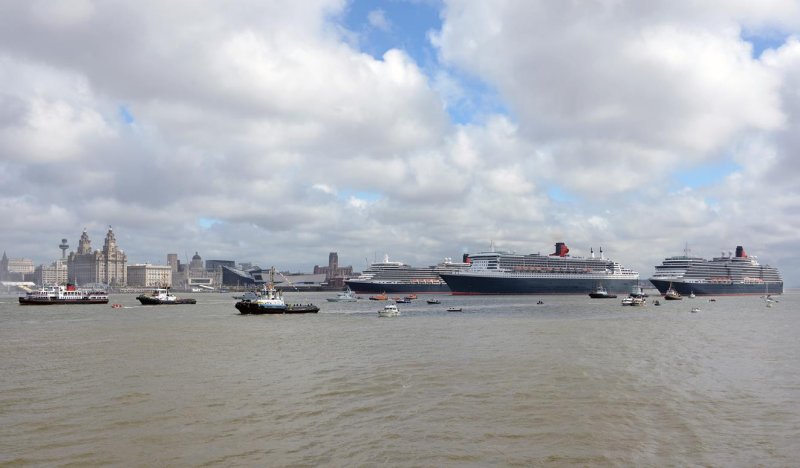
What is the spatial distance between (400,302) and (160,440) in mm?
106523

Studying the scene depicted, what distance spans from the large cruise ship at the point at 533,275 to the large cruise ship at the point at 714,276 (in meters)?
13.3

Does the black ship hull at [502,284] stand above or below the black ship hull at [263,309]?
above

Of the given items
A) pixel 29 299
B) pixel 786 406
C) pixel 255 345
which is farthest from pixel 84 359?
pixel 29 299

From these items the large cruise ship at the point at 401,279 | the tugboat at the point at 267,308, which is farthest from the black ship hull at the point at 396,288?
the tugboat at the point at 267,308

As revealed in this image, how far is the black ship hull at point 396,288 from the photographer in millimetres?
178750

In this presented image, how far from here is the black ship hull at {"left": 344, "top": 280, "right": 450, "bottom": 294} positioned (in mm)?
178750

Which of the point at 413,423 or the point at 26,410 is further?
the point at 26,410

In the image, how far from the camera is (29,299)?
365ft

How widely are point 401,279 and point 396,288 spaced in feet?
14.4

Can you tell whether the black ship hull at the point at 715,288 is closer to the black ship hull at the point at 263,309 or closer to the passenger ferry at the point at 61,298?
the black ship hull at the point at 263,309

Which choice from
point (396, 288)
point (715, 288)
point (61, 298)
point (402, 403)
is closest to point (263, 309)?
point (61, 298)

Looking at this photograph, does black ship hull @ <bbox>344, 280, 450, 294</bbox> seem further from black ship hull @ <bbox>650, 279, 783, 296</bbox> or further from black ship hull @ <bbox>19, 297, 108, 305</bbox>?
black ship hull @ <bbox>19, 297, 108, 305</bbox>

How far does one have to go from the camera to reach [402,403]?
898 inches

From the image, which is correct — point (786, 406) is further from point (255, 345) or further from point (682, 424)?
point (255, 345)
